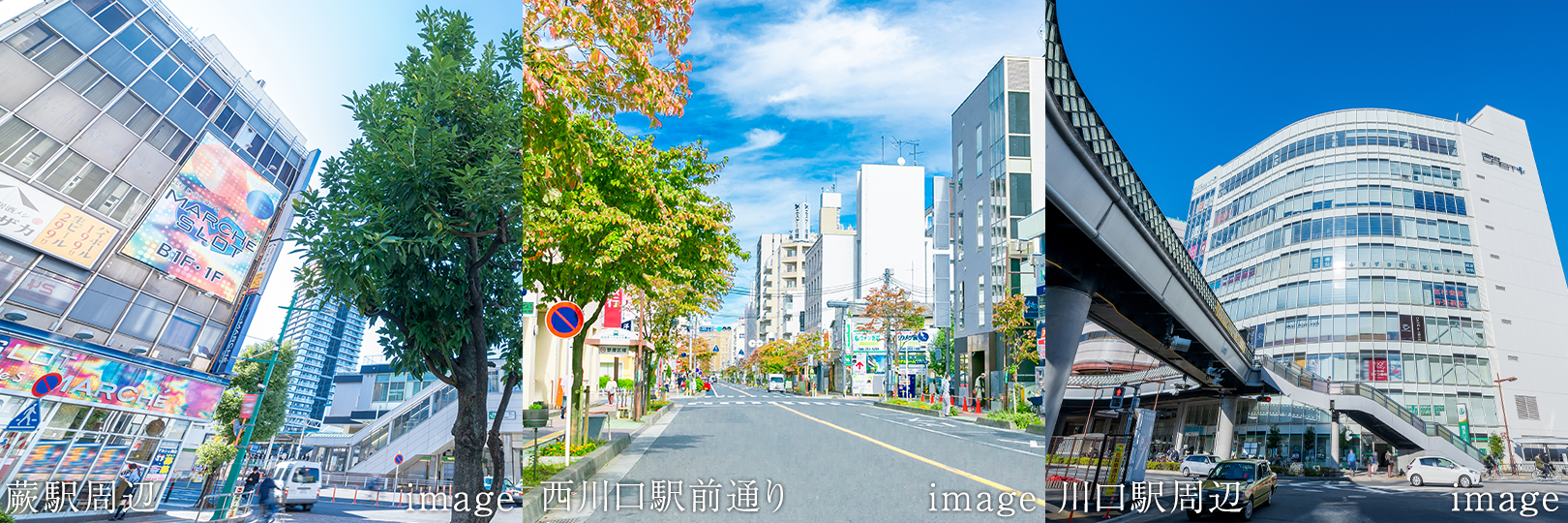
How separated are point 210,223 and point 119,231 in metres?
0.24

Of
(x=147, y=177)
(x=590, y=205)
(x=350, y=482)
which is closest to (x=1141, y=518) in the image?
(x=590, y=205)

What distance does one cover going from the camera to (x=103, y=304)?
1698mm

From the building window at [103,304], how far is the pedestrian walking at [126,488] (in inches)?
15.7

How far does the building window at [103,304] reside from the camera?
1.68 meters

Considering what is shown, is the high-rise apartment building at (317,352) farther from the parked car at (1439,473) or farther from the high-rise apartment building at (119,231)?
the parked car at (1439,473)

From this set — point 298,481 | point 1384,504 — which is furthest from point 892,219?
point 1384,504

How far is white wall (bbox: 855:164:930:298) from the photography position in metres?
2.85

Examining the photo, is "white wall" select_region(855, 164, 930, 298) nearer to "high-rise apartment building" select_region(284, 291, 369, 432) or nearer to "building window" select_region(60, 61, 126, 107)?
"high-rise apartment building" select_region(284, 291, 369, 432)

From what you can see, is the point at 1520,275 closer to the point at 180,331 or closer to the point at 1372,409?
the point at 1372,409

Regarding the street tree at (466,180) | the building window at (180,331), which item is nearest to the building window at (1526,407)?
the street tree at (466,180)

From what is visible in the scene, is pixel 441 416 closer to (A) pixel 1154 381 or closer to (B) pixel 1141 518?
(B) pixel 1141 518

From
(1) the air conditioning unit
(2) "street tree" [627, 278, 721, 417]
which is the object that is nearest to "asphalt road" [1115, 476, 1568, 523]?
(1) the air conditioning unit

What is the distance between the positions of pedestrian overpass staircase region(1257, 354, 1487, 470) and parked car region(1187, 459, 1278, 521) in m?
0.82

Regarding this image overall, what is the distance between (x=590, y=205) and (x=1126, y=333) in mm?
2518
